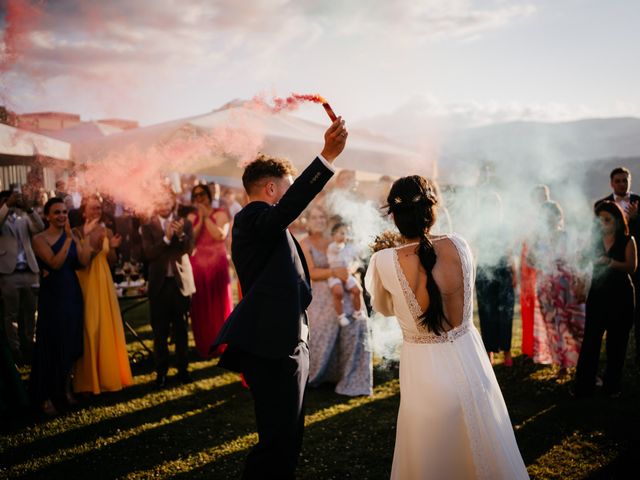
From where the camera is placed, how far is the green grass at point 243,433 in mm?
4246

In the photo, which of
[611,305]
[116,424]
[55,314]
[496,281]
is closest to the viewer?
[116,424]

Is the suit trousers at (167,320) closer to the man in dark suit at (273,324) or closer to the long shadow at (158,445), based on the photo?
the long shadow at (158,445)

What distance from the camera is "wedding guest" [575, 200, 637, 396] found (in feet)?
18.2

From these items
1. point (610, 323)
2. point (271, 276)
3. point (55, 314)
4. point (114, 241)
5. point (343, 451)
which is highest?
point (114, 241)

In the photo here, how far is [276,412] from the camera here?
9.51 ft

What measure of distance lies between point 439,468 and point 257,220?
1848 millimetres

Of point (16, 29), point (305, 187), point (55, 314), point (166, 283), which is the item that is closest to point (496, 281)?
point (166, 283)

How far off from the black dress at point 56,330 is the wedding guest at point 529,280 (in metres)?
6.05

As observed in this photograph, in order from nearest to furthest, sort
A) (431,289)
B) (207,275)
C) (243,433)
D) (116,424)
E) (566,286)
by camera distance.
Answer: (431,289) < (243,433) < (116,424) < (566,286) < (207,275)

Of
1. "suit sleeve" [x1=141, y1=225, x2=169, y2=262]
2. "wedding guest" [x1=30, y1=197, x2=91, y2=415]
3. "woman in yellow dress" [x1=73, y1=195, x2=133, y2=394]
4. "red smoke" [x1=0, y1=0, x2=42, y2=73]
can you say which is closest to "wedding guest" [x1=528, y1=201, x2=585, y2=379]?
"suit sleeve" [x1=141, y1=225, x2=169, y2=262]

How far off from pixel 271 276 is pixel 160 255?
3.98 m

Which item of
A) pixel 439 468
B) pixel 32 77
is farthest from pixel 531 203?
pixel 32 77

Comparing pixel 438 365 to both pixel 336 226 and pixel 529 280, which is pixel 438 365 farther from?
pixel 529 280

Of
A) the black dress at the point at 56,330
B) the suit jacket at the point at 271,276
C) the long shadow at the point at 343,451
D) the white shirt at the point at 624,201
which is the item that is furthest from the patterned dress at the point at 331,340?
the white shirt at the point at 624,201
